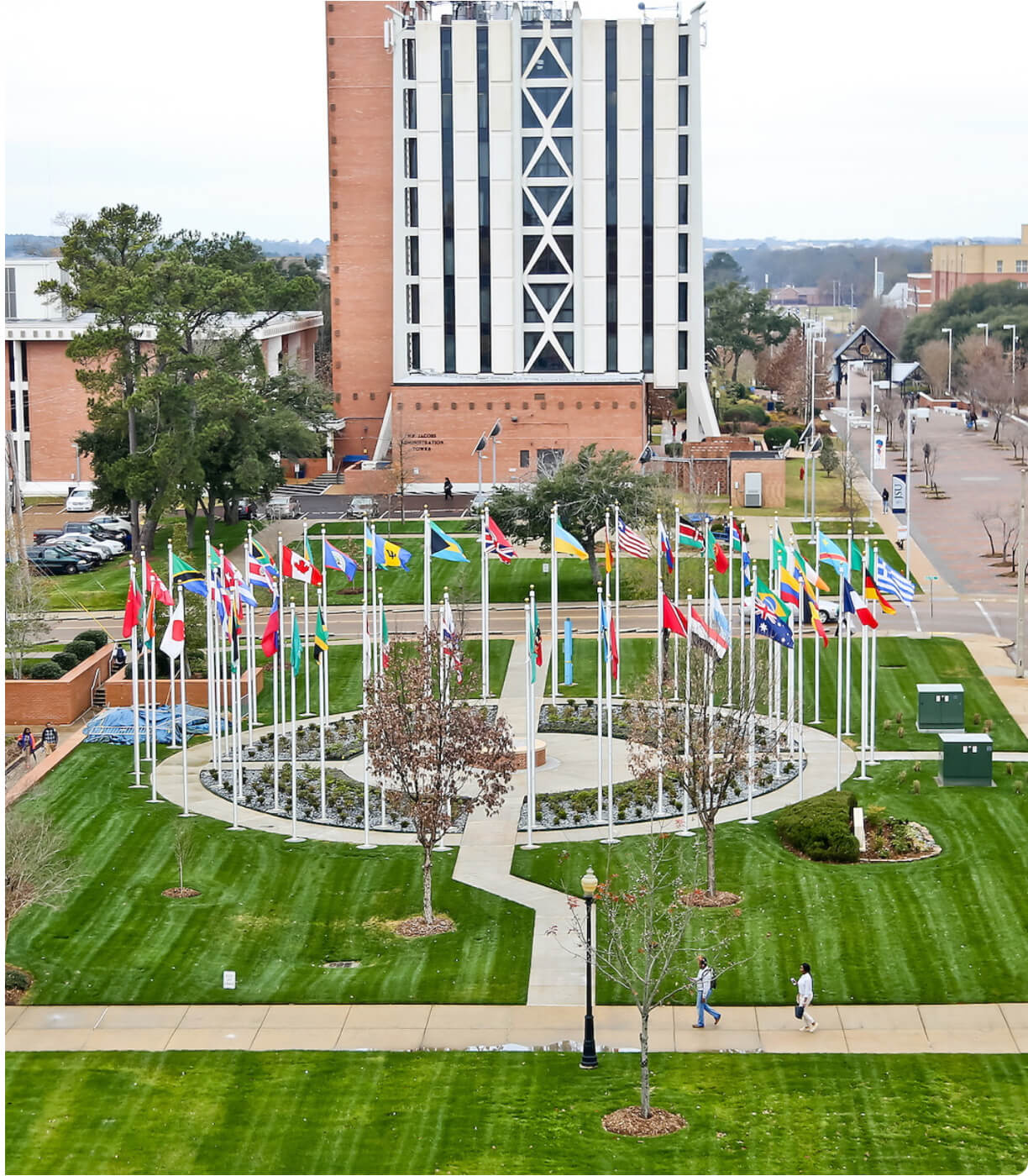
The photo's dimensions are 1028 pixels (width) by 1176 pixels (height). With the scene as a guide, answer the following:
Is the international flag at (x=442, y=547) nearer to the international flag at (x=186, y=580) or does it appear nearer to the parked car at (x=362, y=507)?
the international flag at (x=186, y=580)

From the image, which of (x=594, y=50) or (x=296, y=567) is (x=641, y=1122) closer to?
(x=296, y=567)

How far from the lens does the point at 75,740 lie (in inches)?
2121

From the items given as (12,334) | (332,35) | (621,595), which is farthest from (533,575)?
(332,35)

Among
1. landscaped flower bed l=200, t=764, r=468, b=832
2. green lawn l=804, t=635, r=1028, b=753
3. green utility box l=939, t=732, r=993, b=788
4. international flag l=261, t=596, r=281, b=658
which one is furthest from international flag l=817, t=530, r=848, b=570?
international flag l=261, t=596, r=281, b=658

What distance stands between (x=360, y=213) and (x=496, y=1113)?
9147 centimetres

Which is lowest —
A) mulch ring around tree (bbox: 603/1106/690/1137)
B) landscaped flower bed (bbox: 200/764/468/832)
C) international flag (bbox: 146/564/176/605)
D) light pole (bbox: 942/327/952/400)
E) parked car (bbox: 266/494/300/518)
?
mulch ring around tree (bbox: 603/1106/690/1137)

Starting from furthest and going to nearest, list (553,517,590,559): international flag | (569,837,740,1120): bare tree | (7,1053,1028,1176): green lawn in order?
(553,517,590,559): international flag
(569,837,740,1120): bare tree
(7,1053,1028,1176): green lawn

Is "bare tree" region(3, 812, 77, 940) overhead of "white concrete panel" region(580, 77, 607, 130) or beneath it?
beneath

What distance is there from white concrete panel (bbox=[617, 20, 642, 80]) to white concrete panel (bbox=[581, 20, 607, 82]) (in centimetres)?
88

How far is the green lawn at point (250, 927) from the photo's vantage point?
115ft

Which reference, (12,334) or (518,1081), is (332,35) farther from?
(518,1081)

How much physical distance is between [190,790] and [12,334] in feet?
193

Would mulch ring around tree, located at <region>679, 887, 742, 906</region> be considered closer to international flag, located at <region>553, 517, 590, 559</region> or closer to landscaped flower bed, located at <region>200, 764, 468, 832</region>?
landscaped flower bed, located at <region>200, 764, 468, 832</region>

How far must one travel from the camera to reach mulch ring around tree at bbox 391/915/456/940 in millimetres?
38031
